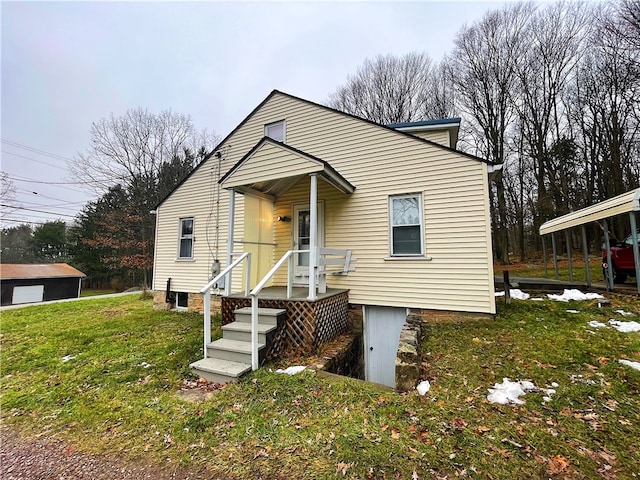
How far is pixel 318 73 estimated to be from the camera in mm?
24203

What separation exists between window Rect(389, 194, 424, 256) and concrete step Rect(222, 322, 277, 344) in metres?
3.41

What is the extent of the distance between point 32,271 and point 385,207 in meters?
28.1

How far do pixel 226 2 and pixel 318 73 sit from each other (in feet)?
51.7

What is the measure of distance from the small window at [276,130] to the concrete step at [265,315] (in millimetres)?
5344

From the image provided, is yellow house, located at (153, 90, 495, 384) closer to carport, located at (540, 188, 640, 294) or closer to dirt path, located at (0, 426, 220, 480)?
dirt path, located at (0, 426, 220, 480)

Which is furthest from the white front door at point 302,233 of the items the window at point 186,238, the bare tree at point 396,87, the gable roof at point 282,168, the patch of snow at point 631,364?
the bare tree at point 396,87

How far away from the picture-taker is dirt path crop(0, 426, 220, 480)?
2377 mm

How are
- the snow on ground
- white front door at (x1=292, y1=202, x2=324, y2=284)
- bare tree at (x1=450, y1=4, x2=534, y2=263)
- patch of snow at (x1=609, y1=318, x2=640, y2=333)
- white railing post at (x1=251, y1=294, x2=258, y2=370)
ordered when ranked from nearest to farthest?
white railing post at (x1=251, y1=294, x2=258, y2=370) → patch of snow at (x1=609, y1=318, x2=640, y2=333) → white front door at (x1=292, y1=202, x2=324, y2=284) → the snow on ground → bare tree at (x1=450, y1=4, x2=534, y2=263)

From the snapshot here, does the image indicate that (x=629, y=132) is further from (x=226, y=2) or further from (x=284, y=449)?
(x=284, y=449)

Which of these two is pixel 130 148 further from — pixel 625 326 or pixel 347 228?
pixel 625 326

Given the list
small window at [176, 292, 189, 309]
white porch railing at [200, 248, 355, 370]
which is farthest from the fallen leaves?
small window at [176, 292, 189, 309]

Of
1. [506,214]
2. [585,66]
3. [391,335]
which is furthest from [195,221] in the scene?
[585,66]

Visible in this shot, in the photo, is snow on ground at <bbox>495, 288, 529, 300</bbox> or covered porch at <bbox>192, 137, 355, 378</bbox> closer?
covered porch at <bbox>192, 137, 355, 378</bbox>

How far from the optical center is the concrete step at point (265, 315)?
4.90m
